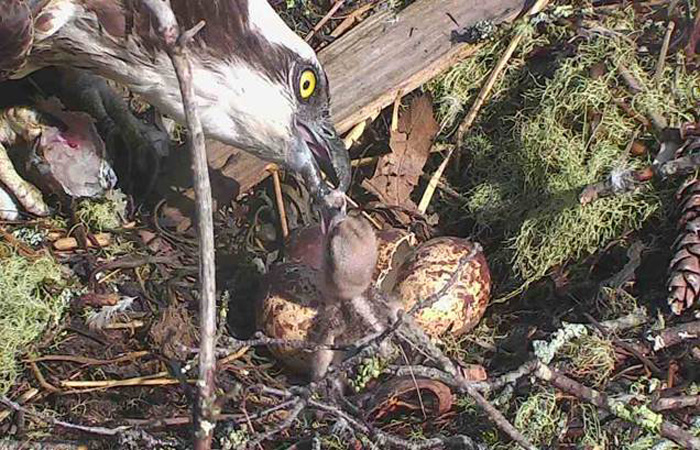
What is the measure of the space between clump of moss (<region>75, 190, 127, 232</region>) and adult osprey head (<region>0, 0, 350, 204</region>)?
308mm

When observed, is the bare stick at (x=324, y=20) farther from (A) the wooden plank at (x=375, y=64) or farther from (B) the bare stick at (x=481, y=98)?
(B) the bare stick at (x=481, y=98)

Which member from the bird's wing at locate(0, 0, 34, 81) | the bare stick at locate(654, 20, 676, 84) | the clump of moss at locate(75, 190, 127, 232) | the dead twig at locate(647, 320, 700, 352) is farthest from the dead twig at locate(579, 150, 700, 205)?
the bird's wing at locate(0, 0, 34, 81)

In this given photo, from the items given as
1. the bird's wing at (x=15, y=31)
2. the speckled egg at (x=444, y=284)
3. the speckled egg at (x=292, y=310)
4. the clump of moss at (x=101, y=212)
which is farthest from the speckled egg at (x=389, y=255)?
the bird's wing at (x=15, y=31)

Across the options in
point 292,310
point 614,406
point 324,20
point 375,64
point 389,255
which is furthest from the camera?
point 324,20

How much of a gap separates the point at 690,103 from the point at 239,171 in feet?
3.92

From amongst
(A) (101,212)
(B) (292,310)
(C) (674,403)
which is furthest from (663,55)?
(A) (101,212)

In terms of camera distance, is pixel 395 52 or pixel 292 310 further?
pixel 395 52

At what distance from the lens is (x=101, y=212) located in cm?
288

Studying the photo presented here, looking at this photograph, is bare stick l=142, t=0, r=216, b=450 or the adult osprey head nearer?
bare stick l=142, t=0, r=216, b=450

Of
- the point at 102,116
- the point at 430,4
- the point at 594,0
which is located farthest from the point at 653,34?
the point at 102,116

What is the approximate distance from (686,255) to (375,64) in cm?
112

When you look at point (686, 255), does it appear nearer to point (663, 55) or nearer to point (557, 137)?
point (557, 137)

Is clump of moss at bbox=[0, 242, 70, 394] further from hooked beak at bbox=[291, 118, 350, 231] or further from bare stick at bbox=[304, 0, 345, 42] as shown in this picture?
bare stick at bbox=[304, 0, 345, 42]

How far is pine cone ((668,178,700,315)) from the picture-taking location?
7.68 ft
